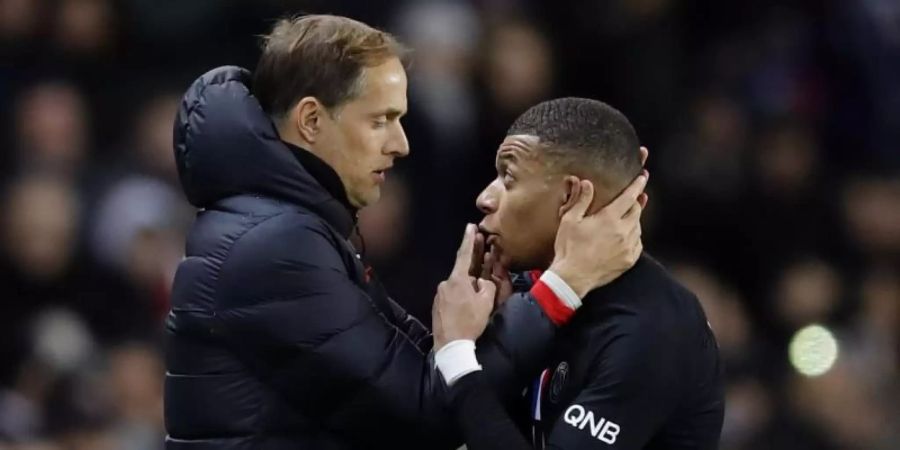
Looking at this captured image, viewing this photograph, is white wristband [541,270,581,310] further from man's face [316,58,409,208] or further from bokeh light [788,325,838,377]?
bokeh light [788,325,838,377]

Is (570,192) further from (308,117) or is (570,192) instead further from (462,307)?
(308,117)

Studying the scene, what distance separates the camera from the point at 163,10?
6215 millimetres

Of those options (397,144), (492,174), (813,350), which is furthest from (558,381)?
(813,350)

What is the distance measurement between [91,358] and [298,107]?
8.47ft

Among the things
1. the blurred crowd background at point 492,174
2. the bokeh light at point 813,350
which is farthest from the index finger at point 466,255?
the bokeh light at point 813,350

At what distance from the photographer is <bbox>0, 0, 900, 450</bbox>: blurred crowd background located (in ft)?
18.0

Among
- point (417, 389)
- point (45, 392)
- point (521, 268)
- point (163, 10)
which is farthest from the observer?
point (163, 10)

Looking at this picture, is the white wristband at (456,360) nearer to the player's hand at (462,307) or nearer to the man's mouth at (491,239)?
the player's hand at (462,307)

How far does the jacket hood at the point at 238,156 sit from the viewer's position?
3021 mm

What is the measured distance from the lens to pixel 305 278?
296 centimetres

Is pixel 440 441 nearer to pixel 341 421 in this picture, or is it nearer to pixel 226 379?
pixel 341 421

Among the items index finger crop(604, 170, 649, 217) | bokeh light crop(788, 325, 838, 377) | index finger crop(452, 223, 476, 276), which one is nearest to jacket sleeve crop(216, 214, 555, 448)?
index finger crop(452, 223, 476, 276)

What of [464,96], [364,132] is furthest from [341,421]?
[464,96]

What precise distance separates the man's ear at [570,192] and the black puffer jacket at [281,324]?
0.17 metres
